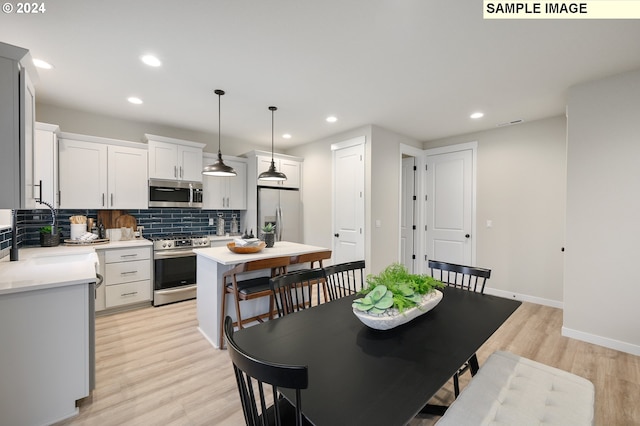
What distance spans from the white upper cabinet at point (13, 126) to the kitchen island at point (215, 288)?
138 cm

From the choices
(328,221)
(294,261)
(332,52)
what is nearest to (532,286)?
(328,221)

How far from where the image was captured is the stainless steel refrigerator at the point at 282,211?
15.9ft

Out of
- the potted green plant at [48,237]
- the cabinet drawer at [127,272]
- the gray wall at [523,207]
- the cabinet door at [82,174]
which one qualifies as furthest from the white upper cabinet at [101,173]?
the gray wall at [523,207]

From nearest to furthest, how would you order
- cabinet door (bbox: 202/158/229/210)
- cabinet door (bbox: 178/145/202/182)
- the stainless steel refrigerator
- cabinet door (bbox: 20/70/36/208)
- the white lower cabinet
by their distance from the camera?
cabinet door (bbox: 20/70/36/208)
the white lower cabinet
cabinet door (bbox: 178/145/202/182)
cabinet door (bbox: 202/158/229/210)
the stainless steel refrigerator

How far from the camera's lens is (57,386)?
5.73 ft

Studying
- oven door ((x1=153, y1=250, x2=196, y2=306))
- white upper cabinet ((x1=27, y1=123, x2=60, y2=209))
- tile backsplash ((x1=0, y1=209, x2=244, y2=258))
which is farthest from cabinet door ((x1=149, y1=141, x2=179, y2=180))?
oven door ((x1=153, y1=250, x2=196, y2=306))

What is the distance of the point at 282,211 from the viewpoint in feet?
16.6

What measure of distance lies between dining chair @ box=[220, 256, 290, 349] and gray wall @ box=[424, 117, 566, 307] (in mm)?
3479

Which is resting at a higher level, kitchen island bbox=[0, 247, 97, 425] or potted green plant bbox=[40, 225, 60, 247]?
potted green plant bbox=[40, 225, 60, 247]

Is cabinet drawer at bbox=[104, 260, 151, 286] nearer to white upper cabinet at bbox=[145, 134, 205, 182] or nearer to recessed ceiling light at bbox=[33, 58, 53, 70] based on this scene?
white upper cabinet at bbox=[145, 134, 205, 182]

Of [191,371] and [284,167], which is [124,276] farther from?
[284,167]

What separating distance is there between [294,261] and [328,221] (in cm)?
219

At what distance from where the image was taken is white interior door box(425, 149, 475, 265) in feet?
15.3

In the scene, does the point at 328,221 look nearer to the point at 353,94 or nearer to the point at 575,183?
the point at 353,94
